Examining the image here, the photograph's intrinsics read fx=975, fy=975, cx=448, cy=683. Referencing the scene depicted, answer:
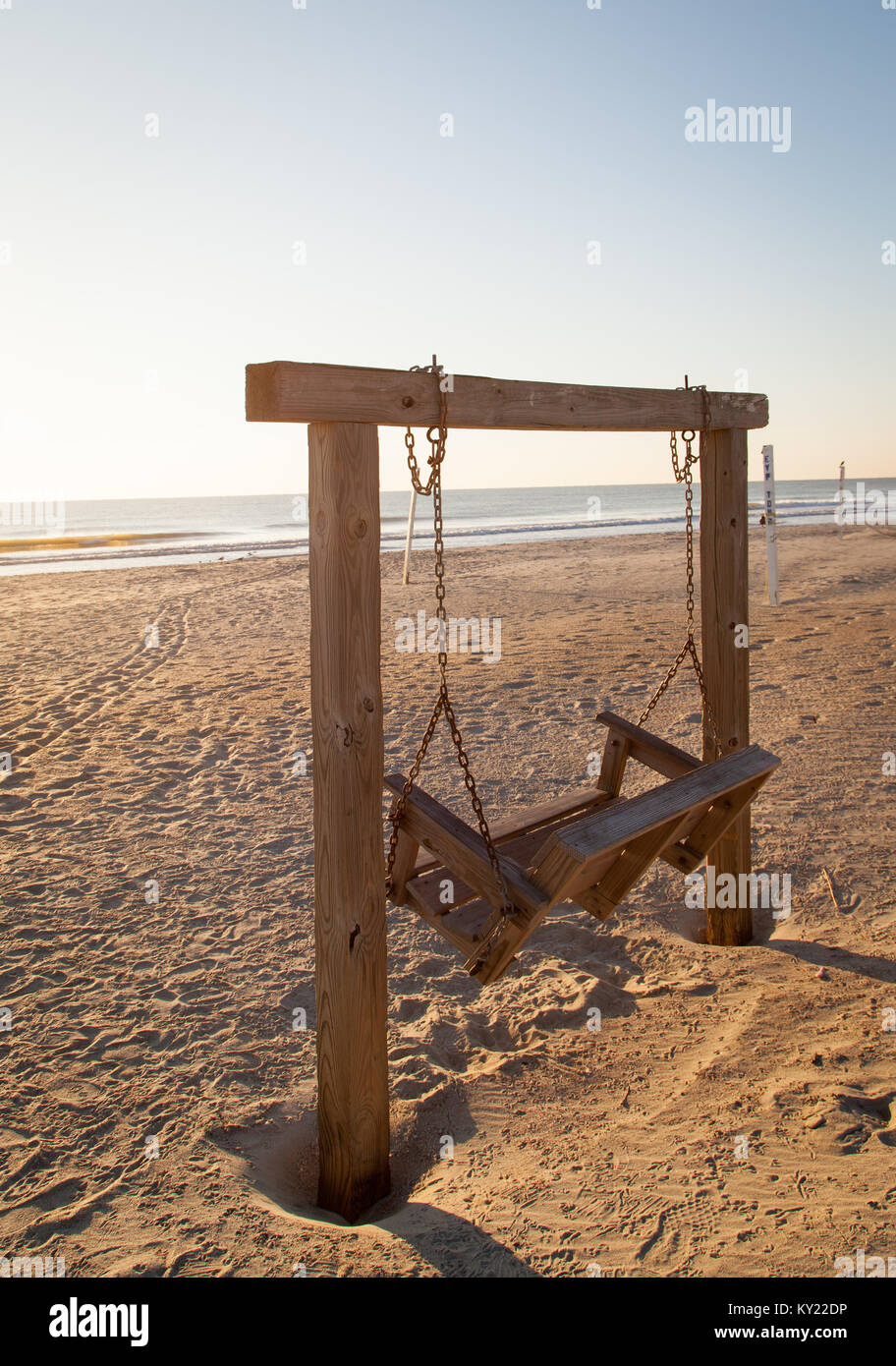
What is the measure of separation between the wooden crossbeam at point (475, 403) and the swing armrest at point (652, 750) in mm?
1292

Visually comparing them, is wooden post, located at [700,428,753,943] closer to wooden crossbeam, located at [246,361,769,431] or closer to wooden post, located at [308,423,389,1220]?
wooden crossbeam, located at [246,361,769,431]

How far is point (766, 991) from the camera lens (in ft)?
13.2

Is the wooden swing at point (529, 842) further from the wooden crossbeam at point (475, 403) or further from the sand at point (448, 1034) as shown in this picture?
the sand at point (448, 1034)

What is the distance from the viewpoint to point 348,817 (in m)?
2.88

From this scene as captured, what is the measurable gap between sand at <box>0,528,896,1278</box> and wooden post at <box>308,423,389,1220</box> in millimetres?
244

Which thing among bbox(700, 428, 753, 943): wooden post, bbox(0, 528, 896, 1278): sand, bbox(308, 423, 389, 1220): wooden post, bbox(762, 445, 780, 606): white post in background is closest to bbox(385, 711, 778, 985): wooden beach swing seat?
bbox(308, 423, 389, 1220): wooden post

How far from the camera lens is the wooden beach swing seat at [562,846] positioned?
294 centimetres

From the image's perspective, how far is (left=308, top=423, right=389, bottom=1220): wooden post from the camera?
2.75 m

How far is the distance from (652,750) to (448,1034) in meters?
1.50

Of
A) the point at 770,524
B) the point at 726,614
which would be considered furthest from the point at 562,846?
the point at 770,524

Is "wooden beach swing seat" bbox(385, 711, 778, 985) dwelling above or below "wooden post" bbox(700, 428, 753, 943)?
below

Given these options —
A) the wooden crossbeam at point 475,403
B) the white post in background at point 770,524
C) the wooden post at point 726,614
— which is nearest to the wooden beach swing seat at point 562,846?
the wooden post at point 726,614
